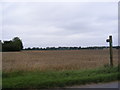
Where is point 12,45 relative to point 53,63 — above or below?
above

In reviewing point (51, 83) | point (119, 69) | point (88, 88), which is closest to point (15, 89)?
point (51, 83)

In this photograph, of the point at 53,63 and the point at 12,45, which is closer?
the point at 53,63

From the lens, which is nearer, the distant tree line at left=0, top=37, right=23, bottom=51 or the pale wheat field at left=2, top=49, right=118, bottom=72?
the pale wheat field at left=2, top=49, right=118, bottom=72

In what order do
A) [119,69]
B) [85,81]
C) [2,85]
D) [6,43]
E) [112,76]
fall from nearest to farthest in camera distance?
[2,85] < [85,81] < [112,76] < [119,69] < [6,43]

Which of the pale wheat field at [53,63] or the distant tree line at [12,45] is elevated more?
the distant tree line at [12,45]

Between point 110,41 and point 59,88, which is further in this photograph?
point 110,41

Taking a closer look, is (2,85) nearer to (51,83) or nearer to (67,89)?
(51,83)

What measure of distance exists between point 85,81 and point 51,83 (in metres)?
1.50

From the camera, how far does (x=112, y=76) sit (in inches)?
376

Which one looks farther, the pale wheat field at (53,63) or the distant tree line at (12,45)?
the distant tree line at (12,45)

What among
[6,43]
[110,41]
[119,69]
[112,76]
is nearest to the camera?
[112,76]

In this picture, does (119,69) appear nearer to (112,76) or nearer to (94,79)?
(112,76)

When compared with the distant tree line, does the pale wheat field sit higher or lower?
lower

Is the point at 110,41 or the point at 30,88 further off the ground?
the point at 110,41
